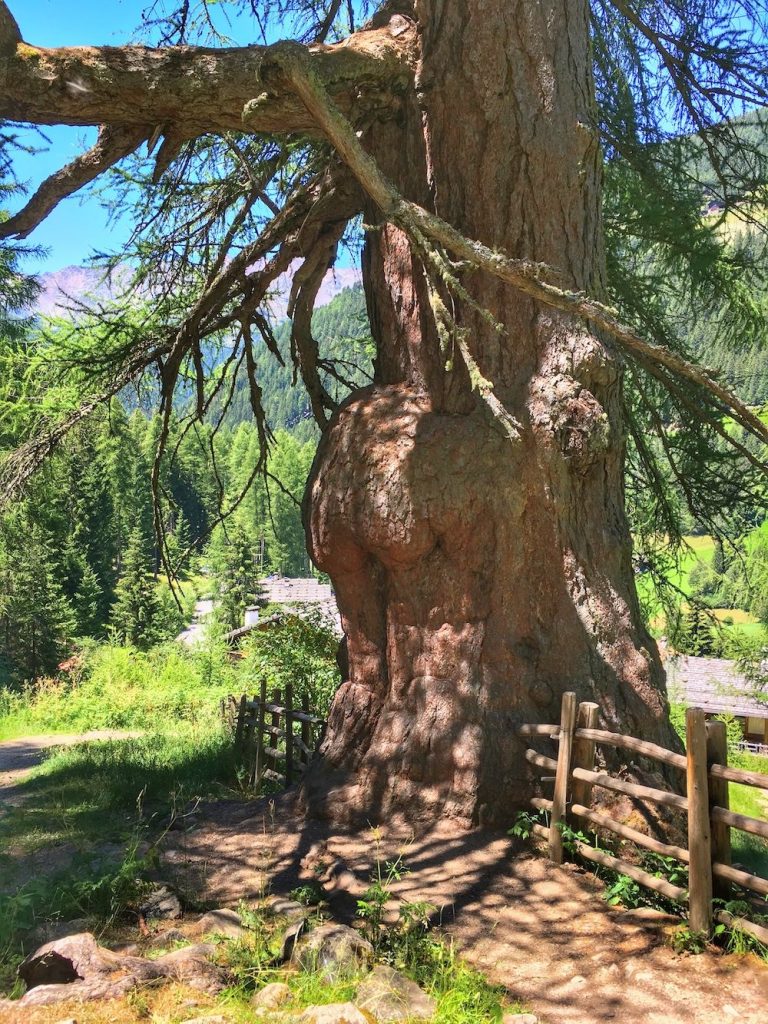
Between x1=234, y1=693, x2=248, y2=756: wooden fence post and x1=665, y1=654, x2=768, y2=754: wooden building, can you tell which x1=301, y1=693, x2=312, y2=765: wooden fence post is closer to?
x1=234, y1=693, x2=248, y2=756: wooden fence post

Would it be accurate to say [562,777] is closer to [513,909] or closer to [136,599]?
[513,909]

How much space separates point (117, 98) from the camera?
593cm

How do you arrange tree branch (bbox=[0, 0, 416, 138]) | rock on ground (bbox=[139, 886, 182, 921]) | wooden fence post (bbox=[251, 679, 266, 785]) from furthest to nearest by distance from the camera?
wooden fence post (bbox=[251, 679, 266, 785]), tree branch (bbox=[0, 0, 416, 138]), rock on ground (bbox=[139, 886, 182, 921])

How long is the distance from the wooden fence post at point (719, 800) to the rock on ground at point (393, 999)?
5.94 feet

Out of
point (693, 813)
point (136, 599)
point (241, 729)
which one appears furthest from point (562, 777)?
point (136, 599)

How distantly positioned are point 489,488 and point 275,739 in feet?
15.1

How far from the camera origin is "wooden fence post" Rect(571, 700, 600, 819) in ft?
18.1

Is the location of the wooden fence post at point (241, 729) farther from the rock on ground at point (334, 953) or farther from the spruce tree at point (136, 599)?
the spruce tree at point (136, 599)

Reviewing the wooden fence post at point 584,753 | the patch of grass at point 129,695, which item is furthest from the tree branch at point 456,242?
the patch of grass at point 129,695

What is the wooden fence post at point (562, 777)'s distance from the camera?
18.1 ft

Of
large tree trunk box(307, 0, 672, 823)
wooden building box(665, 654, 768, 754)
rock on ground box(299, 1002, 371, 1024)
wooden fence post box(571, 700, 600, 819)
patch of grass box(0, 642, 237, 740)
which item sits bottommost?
wooden building box(665, 654, 768, 754)

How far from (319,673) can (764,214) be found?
333 inches

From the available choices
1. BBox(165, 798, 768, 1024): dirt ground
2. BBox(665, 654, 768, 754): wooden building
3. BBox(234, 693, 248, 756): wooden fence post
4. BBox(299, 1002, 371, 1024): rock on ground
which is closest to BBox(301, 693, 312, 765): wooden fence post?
BBox(234, 693, 248, 756): wooden fence post

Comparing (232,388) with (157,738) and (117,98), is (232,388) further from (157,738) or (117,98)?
(157,738)
